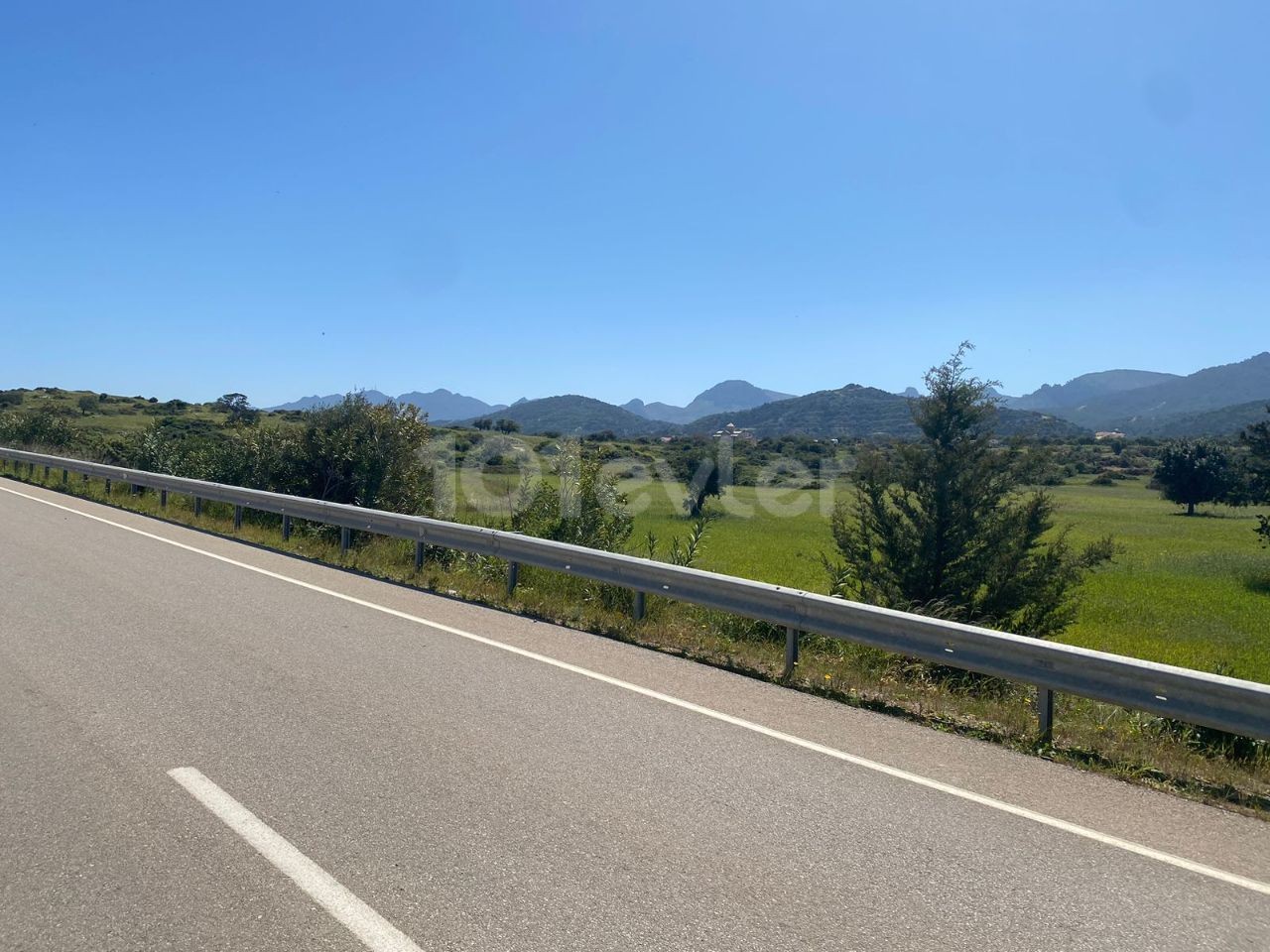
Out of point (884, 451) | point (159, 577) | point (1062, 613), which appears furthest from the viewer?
point (884, 451)

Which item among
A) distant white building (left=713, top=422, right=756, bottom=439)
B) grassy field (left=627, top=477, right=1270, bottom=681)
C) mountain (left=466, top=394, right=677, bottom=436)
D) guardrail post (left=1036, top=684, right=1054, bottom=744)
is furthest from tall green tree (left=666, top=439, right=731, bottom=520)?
mountain (left=466, top=394, right=677, bottom=436)

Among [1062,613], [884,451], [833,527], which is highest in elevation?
[884,451]

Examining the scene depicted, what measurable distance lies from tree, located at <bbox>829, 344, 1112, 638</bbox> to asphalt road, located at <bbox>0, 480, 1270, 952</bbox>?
6.62 meters

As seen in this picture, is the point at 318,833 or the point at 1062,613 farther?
the point at 1062,613

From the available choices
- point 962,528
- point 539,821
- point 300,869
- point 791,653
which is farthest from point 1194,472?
point 300,869

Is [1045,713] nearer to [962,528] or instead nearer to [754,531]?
[962,528]

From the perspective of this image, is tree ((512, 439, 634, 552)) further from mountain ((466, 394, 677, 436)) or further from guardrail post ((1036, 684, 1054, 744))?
mountain ((466, 394, 677, 436))

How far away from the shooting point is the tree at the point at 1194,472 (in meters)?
57.1

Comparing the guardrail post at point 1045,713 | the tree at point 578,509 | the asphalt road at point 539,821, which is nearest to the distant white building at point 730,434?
the tree at point 578,509

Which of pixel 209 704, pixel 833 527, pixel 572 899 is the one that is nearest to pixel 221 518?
pixel 833 527

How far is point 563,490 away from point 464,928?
460 inches

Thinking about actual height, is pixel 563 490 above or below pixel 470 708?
above

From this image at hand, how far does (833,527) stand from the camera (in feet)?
47.1

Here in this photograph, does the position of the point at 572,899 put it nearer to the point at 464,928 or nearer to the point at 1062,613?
the point at 464,928
